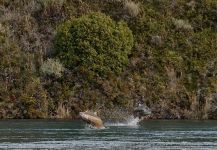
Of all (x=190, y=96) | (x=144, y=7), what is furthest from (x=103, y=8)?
(x=190, y=96)

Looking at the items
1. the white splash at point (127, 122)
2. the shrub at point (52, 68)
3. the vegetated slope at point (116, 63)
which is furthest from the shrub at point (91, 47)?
the white splash at point (127, 122)

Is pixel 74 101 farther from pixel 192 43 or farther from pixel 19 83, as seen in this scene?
pixel 192 43

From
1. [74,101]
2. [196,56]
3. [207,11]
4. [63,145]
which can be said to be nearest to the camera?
[63,145]

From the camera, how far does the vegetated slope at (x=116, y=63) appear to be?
191 feet

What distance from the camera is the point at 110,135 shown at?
42188 mm

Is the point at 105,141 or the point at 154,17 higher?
the point at 154,17

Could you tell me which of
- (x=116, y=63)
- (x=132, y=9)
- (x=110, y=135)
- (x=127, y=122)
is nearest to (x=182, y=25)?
(x=132, y=9)

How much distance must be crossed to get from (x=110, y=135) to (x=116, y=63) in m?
20.0

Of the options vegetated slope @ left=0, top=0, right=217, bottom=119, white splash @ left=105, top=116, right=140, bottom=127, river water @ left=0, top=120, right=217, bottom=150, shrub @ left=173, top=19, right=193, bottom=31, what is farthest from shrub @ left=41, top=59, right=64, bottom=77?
shrub @ left=173, top=19, right=193, bottom=31

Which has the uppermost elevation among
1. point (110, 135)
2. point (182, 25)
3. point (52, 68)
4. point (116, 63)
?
point (182, 25)

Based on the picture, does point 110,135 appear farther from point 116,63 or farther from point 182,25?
A: point 182,25

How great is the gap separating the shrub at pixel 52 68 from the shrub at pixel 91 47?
0.78 m

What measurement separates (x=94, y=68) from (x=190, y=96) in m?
8.16

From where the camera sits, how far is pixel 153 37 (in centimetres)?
6475
